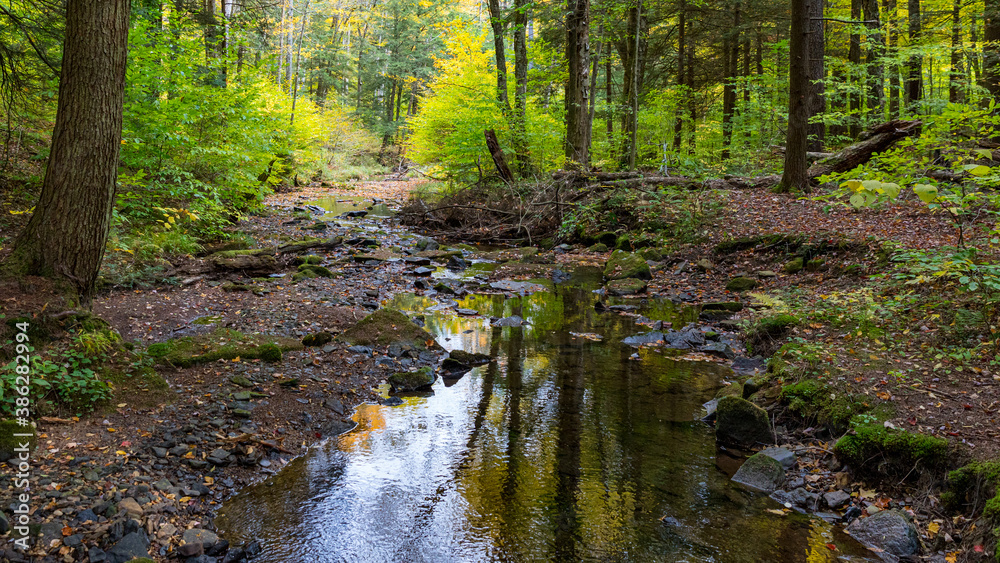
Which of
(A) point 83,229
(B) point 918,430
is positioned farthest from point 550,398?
(A) point 83,229

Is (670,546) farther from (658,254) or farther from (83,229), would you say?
(658,254)

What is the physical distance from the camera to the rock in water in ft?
16.7

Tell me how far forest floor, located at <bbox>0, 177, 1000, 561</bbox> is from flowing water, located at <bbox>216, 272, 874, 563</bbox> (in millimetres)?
439

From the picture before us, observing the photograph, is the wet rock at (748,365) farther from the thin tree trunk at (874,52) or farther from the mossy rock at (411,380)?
the thin tree trunk at (874,52)

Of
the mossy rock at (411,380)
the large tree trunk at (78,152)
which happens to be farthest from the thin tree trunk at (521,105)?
the large tree trunk at (78,152)

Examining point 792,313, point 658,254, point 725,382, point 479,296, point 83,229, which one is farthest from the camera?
point 658,254

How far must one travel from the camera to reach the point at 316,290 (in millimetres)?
9445

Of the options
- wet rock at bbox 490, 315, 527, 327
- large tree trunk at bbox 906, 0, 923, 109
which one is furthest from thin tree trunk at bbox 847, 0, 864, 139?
wet rock at bbox 490, 315, 527, 327

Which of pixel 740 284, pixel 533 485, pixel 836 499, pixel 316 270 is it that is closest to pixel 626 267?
pixel 740 284

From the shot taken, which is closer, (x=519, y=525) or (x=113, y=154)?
(x=519, y=525)

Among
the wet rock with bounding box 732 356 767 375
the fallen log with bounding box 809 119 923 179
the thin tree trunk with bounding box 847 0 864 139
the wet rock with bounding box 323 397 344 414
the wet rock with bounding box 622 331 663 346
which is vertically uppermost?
the thin tree trunk with bounding box 847 0 864 139

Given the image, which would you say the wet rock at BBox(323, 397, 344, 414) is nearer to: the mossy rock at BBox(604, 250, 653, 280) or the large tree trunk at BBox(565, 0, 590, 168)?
the mossy rock at BBox(604, 250, 653, 280)

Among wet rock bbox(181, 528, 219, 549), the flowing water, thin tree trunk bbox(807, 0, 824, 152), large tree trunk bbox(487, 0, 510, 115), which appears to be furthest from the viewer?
large tree trunk bbox(487, 0, 510, 115)

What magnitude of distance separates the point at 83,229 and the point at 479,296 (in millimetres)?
6744
